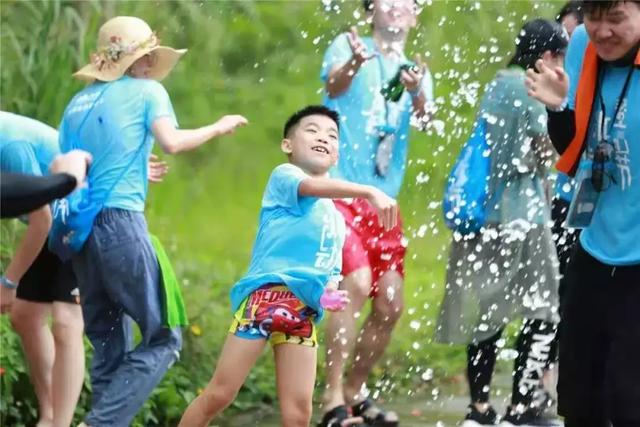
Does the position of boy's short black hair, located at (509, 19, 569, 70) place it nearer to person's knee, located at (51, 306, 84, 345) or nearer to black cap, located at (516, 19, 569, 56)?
black cap, located at (516, 19, 569, 56)

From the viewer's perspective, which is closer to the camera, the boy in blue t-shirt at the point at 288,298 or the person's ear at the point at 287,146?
the boy in blue t-shirt at the point at 288,298

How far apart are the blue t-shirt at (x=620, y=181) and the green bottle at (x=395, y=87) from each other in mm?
Answer: 2174

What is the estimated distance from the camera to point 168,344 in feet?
20.7

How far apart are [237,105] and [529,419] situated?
116 inches

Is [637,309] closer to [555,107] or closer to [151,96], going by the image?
[555,107]

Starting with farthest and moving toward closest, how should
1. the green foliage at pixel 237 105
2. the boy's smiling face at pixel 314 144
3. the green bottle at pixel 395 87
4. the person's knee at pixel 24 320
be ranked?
the green foliage at pixel 237 105
the green bottle at pixel 395 87
the person's knee at pixel 24 320
the boy's smiling face at pixel 314 144

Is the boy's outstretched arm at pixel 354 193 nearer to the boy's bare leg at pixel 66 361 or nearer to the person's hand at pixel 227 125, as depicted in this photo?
the person's hand at pixel 227 125

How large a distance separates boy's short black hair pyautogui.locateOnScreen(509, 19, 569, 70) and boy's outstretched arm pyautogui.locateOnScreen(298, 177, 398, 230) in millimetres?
1581

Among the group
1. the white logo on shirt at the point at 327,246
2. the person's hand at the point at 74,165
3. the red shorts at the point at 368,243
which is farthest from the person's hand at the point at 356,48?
the person's hand at the point at 74,165

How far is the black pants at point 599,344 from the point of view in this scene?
197 inches

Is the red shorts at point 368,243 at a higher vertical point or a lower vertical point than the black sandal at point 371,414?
higher

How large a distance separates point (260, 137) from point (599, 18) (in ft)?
14.5

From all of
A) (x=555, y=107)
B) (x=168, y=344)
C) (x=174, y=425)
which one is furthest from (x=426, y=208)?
(x=555, y=107)

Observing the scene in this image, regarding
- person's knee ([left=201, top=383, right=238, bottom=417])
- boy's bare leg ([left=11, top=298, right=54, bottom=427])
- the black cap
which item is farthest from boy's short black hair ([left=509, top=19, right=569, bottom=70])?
boy's bare leg ([left=11, top=298, right=54, bottom=427])
